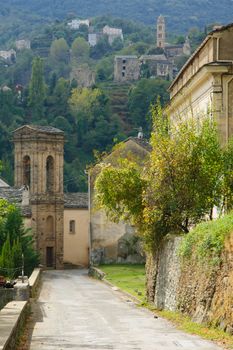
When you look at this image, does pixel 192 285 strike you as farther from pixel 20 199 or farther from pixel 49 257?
pixel 49 257

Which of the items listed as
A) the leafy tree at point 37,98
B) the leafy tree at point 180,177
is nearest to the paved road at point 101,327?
the leafy tree at point 180,177

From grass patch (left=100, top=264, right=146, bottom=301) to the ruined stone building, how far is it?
664 inches

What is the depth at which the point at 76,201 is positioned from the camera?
94.2 m

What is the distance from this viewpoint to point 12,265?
60.2 metres

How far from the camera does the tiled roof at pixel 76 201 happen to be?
304 feet

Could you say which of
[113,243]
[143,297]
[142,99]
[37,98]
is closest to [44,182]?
[113,243]

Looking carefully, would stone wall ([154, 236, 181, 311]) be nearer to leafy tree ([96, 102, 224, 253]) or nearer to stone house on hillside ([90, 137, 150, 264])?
leafy tree ([96, 102, 224, 253])

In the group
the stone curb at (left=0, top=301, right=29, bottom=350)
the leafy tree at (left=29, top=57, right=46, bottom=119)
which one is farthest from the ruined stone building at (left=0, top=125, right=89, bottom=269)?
the leafy tree at (left=29, top=57, right=46, bottom=119)

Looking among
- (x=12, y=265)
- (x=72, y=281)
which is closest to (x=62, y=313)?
(x=12, y=265)

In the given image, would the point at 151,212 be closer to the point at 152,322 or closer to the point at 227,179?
the point at 227,179

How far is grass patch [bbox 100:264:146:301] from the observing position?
47406mm

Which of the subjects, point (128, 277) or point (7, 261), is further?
point (128, 277)

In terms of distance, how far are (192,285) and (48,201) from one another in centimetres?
6389

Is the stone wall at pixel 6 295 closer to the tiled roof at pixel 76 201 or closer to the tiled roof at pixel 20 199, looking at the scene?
the tiled roof at pixel 20 199
